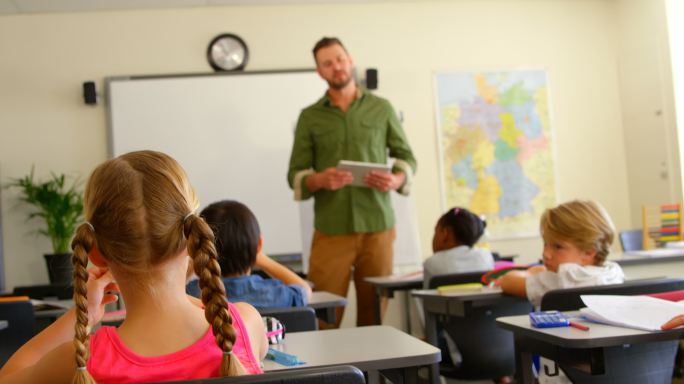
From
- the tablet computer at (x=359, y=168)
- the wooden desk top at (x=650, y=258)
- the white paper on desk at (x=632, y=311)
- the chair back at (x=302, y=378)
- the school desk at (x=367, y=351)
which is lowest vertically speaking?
the wooden desk top at (x=650, y=258)

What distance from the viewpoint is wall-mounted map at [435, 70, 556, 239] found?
664cm

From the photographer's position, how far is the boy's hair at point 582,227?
2.49 meters

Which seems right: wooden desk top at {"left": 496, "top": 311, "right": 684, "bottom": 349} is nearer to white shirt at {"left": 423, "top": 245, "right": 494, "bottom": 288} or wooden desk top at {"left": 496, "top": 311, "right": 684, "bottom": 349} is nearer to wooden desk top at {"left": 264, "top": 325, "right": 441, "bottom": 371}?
wooden desk top at {"left": 264, "top": 325, "right": 441, "bottom": 371}

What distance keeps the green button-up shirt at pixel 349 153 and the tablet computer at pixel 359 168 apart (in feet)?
0.45

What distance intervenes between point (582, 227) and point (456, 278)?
2.44 ft

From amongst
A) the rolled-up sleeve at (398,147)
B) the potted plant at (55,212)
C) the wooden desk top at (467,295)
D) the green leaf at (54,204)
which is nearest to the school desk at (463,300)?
the wooden desk top at (467,295)

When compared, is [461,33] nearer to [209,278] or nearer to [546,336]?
[546,336]

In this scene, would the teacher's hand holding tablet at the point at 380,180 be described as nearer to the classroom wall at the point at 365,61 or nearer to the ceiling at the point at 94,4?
the classroom wall at the point at 365,61

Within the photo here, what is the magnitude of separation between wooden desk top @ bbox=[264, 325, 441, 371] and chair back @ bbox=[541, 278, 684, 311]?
0.50 metres

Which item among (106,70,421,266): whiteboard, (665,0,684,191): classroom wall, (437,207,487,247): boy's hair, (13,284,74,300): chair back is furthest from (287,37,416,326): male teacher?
(665,0,684,191): classroom wall

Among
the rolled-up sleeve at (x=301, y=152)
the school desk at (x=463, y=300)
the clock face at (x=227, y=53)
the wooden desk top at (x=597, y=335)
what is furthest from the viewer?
the clock face at (x=227, y=53)

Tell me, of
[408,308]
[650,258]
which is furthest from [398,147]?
[650,258]

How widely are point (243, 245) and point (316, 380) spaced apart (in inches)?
51.6

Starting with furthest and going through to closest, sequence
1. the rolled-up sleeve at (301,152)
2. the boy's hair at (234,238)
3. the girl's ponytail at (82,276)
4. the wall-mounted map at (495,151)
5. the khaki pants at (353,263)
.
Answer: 1. the wall-mounted map at (495,151)
2. the rolled-up sleeve at (301,152)
3. the khaki pants at (353,263)
4. the boy's hair at (234,238)
5. the girl's ponytail at (82,276)
